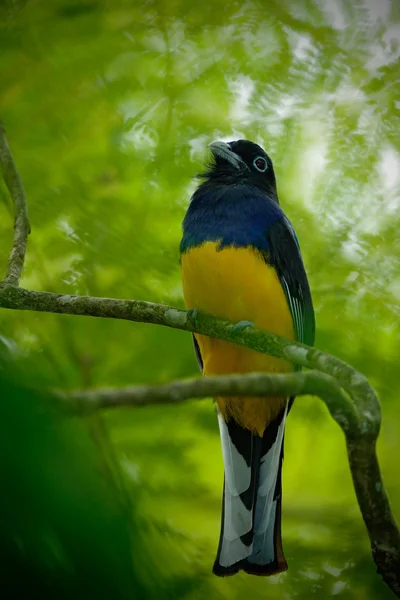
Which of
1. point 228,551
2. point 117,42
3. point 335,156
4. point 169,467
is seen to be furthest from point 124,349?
point 117,42

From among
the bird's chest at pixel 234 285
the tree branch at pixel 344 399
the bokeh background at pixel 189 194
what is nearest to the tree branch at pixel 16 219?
the bokeh background at pixel 189 194

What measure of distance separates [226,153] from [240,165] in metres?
0.12

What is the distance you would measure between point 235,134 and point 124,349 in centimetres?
171

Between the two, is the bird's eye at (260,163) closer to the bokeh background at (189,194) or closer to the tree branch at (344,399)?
the bokeh background at (189,194)

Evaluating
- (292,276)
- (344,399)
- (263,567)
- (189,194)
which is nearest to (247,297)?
(292,276)

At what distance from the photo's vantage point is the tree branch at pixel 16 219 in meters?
2.93

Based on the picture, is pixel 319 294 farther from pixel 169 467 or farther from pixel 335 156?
pixel 169 467

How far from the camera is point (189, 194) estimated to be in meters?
4.20

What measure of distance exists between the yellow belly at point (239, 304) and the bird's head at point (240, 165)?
29.7 inches

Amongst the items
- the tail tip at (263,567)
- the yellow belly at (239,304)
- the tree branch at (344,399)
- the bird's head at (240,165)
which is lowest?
the tail tip at (263,567)

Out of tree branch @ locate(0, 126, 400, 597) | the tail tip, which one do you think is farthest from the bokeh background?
tree branch @ locate(0, 126, 400, 597)

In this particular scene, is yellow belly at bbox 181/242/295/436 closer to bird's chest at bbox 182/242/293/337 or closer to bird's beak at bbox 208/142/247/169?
bird's chest at bbox 182/242/293/337

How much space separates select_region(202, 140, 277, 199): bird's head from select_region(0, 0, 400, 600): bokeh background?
0.17 meters

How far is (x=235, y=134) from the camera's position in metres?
4.34
